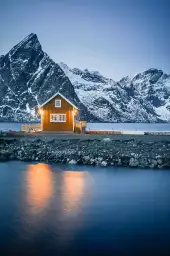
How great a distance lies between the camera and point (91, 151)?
1065 inches

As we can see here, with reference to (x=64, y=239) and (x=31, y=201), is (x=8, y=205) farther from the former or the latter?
(x=64, y=239)

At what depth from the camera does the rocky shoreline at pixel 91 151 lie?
82.4 ft

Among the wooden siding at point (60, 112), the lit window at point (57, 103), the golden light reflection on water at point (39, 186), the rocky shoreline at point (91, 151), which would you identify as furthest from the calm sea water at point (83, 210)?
the lit window at point (57, 103)

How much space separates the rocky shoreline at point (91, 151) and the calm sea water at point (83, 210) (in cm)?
120

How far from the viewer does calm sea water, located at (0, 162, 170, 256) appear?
36.6 ft

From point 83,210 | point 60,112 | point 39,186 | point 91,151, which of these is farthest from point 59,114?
point 83,210

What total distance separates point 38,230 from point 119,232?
11.3 feet

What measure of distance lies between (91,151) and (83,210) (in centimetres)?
1181

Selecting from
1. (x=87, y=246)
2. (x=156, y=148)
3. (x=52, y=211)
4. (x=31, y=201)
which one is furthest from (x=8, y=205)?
(x=156, y=148)

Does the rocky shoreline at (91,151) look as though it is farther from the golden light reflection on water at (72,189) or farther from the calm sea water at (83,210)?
the golden light reflection on water at (72,189)

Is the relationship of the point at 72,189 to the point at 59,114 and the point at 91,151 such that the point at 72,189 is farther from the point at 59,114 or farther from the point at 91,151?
the point at 59,114

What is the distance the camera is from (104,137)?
32281 millimetres

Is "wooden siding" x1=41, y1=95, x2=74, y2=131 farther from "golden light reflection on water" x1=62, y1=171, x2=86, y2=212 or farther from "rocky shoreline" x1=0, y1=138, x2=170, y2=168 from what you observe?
"golden light reflection on water" x1=62, y1=171, x2=86, y2=212

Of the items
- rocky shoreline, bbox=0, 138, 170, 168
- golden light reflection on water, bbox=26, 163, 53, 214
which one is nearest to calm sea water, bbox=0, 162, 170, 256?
golden light reflection on water, bbox=26, 163, 53, 214
